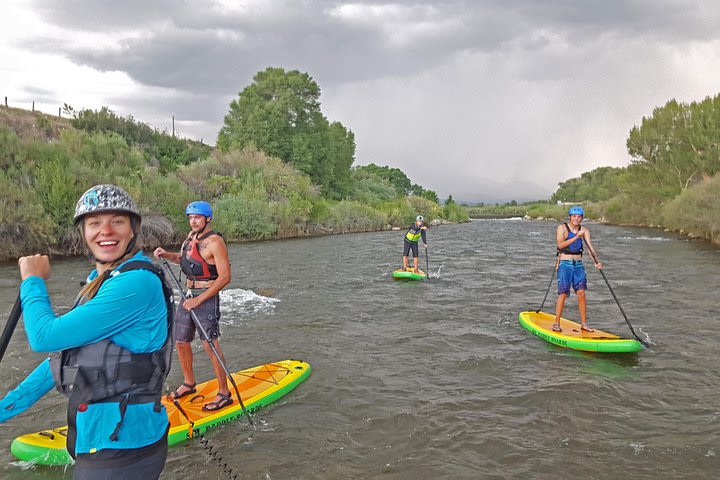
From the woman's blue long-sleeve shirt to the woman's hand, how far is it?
0.03 m

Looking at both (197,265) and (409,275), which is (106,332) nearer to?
(197,265)

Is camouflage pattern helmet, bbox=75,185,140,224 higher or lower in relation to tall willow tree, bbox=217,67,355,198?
lower

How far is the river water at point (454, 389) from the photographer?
15.2 ft

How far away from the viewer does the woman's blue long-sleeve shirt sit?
1.92m

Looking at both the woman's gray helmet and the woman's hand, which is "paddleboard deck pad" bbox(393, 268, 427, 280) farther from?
the woman's hand

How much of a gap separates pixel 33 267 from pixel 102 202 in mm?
408

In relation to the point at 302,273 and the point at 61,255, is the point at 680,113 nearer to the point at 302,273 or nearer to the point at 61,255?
the point at 302,273

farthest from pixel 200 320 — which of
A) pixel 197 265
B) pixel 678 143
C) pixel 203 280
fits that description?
pixel 678 143

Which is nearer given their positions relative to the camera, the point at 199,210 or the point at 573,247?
the point at 199,210

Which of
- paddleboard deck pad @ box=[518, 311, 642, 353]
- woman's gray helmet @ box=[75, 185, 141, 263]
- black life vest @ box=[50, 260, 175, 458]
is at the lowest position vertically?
paddleboard deck pad @ box=[518, 311, 642, 353]

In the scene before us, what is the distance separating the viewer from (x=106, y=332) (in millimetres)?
2021

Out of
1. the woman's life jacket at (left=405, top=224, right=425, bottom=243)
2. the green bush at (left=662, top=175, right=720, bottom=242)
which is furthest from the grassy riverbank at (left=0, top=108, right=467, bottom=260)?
Answer: the green bush at (left=662, top=175, right=720, bottom=242)

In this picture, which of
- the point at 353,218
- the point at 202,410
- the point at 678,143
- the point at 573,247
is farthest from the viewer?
the point at 678,143

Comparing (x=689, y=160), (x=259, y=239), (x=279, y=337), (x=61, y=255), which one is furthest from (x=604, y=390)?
(x=689, y=160)
